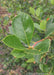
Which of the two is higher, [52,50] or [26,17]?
[26,17]

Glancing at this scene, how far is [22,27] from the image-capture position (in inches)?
20.0

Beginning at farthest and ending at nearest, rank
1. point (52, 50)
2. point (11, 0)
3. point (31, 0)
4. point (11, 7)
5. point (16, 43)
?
point (31, 0) < point (11, 0) < point (11, 7) < point (52, 50) < point (16, 43)

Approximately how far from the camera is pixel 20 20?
1.63 feet

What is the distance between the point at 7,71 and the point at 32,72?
0.35 metres

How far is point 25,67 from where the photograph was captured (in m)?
1.44

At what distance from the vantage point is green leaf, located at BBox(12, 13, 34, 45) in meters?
0.49

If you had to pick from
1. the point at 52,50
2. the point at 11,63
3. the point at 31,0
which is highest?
the point at 31,0

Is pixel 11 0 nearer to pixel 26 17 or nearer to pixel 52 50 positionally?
pixel 52 50

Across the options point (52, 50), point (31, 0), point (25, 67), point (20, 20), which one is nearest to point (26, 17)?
point (20, 20)

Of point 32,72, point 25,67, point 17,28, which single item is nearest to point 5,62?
point 25,67

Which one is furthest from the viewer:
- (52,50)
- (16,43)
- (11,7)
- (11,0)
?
(11,0)

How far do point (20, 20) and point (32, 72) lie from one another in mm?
1083

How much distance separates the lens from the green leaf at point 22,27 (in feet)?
1.62

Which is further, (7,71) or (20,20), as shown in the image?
(7,71)
